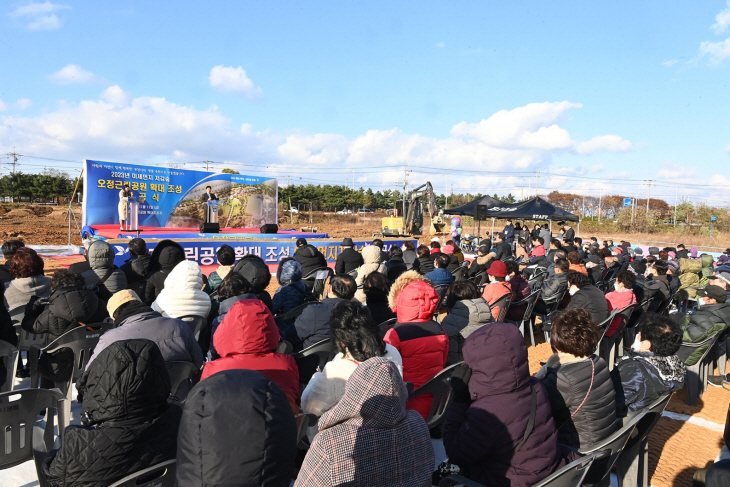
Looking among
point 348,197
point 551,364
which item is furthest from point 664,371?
point 348,197

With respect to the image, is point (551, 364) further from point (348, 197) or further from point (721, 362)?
point (348, 197)

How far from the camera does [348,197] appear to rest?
5188 cm

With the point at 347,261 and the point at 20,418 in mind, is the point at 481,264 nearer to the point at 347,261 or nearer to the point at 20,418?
the point at 347,261

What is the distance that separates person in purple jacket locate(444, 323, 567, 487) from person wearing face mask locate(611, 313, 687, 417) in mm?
1081

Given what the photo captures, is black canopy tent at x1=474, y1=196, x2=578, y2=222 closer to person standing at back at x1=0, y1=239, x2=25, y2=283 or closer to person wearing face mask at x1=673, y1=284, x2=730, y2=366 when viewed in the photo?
person wearing face mask at x1=673, y1=284, x2=730, y2=366

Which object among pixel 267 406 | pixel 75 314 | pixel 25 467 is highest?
pixel 267 406

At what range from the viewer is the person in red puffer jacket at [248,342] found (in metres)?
2.25

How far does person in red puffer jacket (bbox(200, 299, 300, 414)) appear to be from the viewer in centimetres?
225

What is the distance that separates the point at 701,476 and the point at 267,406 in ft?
6.33

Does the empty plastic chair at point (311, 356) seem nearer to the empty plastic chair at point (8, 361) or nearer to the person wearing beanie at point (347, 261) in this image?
the empty plastic chair at point (8, 361)

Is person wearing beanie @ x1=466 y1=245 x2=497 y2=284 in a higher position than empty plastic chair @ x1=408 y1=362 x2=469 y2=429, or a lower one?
higher

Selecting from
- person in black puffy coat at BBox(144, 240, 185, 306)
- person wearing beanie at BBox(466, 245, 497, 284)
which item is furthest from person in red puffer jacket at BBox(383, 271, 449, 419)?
person wearing beanie at BBox(466, 245, 497, 284)

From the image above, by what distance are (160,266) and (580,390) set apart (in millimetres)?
4709

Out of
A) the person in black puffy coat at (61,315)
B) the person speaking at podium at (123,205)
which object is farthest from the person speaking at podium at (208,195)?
the person in black puffy coat at (61,315)
